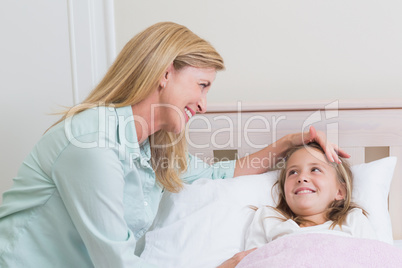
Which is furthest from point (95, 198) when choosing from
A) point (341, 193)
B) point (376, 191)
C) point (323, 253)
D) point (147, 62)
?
point (376, 191)

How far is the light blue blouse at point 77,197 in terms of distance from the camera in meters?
0.90

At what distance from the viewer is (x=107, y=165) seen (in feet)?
3.00

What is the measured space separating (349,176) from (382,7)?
0.69 meters

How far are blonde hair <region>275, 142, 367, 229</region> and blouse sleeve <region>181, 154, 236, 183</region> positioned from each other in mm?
172

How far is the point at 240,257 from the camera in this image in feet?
3.54

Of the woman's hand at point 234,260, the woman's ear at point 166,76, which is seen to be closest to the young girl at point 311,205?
the woman's hand at point 234,260

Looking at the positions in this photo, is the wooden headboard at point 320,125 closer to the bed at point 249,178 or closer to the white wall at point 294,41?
the bed at point 249,178

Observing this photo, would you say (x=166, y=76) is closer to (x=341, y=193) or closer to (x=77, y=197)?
(x=77, y=197)

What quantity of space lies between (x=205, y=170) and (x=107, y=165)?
555 millimetres

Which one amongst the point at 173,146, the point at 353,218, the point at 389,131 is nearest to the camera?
the point at 353,218

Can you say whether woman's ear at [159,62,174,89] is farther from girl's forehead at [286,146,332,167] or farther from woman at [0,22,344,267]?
girl's forehead at [286,146,332,167]

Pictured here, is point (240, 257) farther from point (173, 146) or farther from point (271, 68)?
point (271, 68)

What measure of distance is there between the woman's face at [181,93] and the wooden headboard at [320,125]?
358 mm

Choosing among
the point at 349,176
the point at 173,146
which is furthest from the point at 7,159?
the point at 349,176
